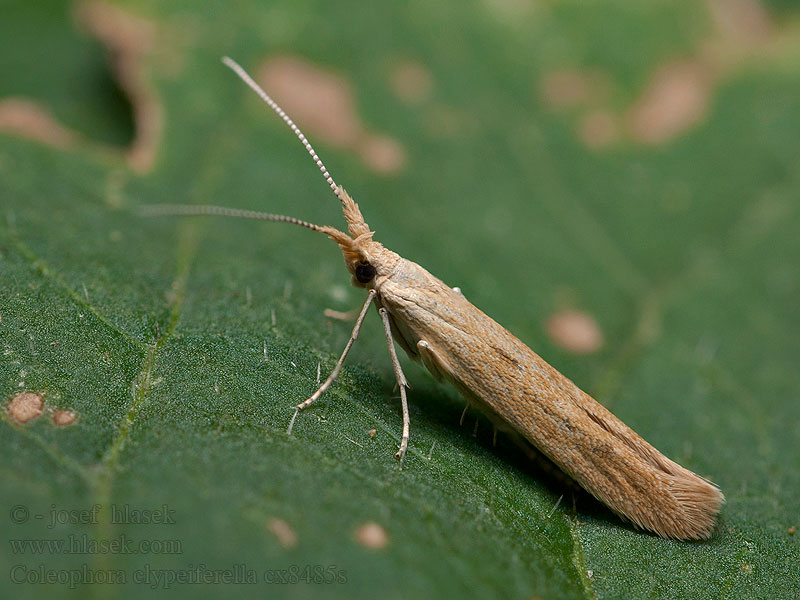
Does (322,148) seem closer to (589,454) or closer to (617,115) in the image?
(617,115)

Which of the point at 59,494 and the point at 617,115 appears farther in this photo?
the point at 617,115

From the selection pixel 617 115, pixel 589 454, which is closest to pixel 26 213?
pixel 589 454

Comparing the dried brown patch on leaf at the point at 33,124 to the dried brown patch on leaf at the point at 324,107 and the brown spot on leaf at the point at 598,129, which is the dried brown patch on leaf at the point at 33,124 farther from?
the brown spot on leaf at the point at 598,129

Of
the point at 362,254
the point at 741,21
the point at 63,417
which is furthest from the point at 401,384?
the point at 741,21

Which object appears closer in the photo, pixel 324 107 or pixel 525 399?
pixel 525 399

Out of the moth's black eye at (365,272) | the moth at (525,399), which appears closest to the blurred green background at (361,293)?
the moth at (525,399)

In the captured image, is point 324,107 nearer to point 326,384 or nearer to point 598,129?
point 598,129
